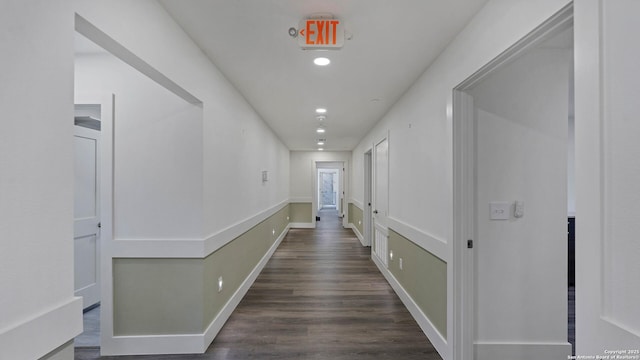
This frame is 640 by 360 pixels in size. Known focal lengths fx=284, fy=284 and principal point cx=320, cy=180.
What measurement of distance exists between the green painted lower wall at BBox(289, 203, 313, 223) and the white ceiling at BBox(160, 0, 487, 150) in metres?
5.48

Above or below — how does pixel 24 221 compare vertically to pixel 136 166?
below

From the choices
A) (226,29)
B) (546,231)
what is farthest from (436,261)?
(226,29)

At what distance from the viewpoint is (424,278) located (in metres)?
2.66

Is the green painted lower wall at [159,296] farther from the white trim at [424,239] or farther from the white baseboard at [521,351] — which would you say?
the white baseboard at [521,351]

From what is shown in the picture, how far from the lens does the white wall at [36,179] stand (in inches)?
32.9

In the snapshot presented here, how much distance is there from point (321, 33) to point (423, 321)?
2586mm

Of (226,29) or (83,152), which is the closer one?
(226,29)

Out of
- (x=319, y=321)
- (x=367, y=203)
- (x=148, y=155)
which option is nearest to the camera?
(x=148, y=155)

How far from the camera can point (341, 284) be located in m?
3.93

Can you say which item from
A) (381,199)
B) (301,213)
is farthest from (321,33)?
(301,213)

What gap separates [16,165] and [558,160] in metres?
3.05

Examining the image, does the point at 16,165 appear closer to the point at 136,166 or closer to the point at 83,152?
the point at 136,166

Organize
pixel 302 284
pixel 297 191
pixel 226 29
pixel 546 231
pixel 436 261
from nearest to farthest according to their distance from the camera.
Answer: pixel 226 29 → pixel 546 231 → pixel 436 261 → pixel 302 284 → pixel 297 191

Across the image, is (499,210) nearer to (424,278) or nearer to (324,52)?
(424,278)
